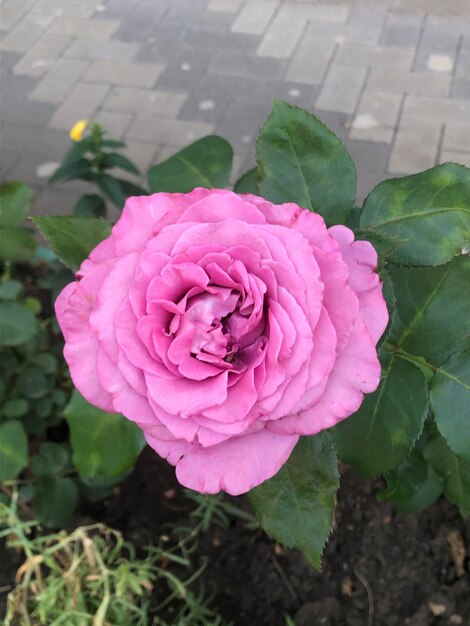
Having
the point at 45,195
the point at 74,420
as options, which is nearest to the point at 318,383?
the point at 74,420

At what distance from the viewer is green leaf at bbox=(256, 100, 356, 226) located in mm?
865

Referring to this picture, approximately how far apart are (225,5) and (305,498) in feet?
11.1

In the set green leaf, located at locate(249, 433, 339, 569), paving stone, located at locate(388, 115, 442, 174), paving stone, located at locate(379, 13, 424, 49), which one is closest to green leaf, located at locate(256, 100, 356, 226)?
green leaf, located at locate(249, 433, 339, 569)

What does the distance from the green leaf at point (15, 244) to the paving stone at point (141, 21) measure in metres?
2.15

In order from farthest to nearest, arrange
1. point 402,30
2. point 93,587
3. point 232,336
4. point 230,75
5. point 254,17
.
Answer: point 254,17, point 402,30, point 230,75, point 93,587, point 232,336

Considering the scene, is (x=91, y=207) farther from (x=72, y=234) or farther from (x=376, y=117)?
(x=376, y=117)

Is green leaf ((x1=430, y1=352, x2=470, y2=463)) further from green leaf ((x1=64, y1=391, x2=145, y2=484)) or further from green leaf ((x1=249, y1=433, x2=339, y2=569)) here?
green leaf ((x1=64, y1=391, x2=145, y2=484))

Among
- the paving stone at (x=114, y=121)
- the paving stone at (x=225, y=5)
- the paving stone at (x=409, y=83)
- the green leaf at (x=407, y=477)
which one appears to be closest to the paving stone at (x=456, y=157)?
the paving stone at (x=409, y=83)

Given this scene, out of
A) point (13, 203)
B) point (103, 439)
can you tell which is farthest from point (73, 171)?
point (103, 439)

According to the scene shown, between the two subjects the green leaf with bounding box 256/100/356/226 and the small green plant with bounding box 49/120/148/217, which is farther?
the small green plant with bounding box 49/120/148/217

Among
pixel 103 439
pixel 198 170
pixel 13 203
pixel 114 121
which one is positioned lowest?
pixel 114 121

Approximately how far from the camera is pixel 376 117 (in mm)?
3006

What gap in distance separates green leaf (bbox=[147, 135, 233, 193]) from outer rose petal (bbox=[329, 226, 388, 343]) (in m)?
0.41

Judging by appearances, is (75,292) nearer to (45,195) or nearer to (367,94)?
(45,195)
